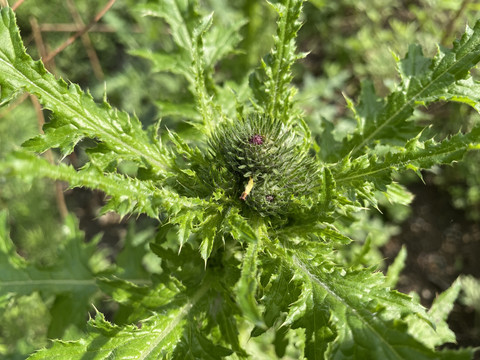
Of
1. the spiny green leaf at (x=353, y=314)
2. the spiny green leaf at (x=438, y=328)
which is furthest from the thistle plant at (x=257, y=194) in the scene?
the spiny green leaf at (x=438, y=328)

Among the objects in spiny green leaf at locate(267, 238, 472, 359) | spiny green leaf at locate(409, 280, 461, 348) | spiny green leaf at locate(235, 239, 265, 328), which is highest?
spiny green leaf at locate(235, 239, 265, 328)

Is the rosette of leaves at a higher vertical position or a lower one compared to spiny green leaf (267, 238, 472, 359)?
higher

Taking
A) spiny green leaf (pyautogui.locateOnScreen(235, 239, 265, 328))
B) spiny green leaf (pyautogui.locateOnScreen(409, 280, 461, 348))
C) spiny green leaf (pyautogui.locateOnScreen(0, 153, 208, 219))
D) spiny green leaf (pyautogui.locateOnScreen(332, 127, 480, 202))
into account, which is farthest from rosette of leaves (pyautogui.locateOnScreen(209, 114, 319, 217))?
spiny green leaf (pyautogui.locateOnScreen(409, 280, 461, 348))

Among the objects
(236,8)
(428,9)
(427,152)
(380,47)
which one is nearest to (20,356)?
(427,152)

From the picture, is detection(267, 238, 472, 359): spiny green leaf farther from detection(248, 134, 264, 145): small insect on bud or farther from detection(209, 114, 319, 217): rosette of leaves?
detection(248, 134, 264, 145): small insect on bud

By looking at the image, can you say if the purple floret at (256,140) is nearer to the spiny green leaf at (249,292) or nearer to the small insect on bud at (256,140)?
the small insect on bud at (256,140)

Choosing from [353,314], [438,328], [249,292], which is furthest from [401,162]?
[438,328]

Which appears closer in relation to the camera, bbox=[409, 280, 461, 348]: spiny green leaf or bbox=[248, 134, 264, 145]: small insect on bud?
bbox=[248, 134, 264, 145]: small insect on bud

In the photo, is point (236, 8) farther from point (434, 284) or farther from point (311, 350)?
point (311, 350)
